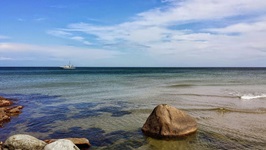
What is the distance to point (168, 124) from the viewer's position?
12211 mm

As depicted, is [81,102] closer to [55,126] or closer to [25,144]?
[55,126]

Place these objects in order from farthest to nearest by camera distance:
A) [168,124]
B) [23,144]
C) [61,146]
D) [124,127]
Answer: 1. [124,127]
2. [168,124]
3. [23,144]
4. [61,146]

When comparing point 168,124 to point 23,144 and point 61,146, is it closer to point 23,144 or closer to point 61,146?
point 61,146

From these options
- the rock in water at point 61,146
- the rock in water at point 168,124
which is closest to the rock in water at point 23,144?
the rock in water at point 61,146

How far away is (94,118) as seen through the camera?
16328mm

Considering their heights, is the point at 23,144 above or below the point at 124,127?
above

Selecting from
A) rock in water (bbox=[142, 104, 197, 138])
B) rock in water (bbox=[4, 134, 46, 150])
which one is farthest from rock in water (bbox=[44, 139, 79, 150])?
rock in water (bbox=[142, 104, 197, 138])

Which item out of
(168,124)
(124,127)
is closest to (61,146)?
(168,124)

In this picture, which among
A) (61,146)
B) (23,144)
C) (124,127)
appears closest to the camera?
(61,146)

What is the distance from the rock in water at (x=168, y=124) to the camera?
12086mm

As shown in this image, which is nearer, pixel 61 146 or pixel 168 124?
→ pixel 61 146

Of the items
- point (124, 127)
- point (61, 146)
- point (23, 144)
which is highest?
point (61, 146)

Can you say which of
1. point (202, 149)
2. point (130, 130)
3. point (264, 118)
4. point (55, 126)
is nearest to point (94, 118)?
point (55, 126)

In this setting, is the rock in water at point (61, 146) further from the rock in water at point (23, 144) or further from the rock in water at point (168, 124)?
the rock in water at point (168, 124)
